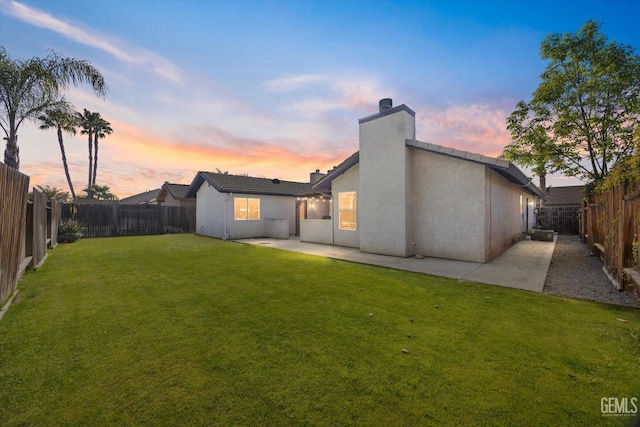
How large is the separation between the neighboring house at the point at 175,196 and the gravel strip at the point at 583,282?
71.5 feet

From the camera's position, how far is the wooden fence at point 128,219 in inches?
615

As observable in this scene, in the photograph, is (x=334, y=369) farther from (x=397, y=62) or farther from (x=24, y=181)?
(x=397, y=62)

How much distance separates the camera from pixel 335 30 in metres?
10.6

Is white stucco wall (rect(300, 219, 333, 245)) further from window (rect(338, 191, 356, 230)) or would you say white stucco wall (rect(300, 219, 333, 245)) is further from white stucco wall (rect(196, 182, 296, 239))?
white stucco wall (rect(196, 182, 296, 239))

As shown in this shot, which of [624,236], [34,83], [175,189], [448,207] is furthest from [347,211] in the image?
[175,189]

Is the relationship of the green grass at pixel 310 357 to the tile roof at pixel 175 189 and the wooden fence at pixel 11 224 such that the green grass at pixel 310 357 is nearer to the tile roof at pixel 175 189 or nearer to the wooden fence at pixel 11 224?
the wooden fence at pixel 11 224

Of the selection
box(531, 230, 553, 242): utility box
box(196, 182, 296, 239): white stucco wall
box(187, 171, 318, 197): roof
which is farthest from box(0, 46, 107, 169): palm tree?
box(531, 230, 553, 242): utility box

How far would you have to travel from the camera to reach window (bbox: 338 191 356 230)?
11258 mm

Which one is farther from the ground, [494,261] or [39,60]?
[39,60]

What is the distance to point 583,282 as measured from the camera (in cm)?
593

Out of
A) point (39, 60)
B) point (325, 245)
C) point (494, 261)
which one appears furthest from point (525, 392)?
point (39, 60)

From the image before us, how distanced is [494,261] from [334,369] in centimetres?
798

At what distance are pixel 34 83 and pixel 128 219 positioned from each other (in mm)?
9152

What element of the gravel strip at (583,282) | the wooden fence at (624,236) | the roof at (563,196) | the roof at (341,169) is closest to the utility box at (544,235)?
the gravel strip at (583,282)
